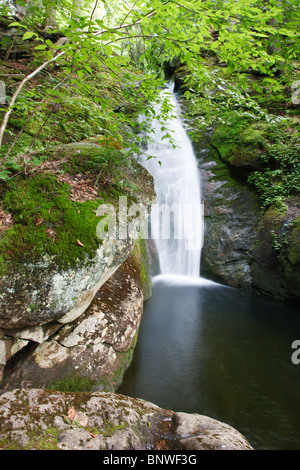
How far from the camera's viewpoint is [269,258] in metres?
7.13

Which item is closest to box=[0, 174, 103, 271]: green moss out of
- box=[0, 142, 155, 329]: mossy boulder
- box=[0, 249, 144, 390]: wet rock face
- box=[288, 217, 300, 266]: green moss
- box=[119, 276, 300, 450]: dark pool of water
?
box=[0, 142, 155, 329]: mossy boulder

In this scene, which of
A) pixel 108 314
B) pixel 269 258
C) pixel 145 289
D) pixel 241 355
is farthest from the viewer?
pixel 269 258

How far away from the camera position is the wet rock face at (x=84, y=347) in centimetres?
274

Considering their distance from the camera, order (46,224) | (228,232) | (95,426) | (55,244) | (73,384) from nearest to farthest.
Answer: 1. (95,426)
2. (55,244)
3. (46,224)
4. (73,384)
5. (228,232)

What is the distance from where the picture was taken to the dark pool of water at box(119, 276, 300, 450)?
3361 millimetres

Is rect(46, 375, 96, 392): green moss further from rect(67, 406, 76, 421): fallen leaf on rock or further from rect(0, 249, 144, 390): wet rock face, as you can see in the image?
rect(67, 406, 76, 421): fallen leaf on rock

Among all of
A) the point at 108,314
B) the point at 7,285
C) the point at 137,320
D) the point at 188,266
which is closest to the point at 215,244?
the point at 188,266

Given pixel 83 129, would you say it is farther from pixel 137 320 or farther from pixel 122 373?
pixel 122 373

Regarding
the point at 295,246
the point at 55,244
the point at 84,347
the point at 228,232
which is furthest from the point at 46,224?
the point at 228,232

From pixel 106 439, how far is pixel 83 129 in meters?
5.71

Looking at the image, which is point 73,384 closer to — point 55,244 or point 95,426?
point 95,426

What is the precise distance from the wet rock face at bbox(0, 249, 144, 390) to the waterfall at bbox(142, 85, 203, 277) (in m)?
4.71

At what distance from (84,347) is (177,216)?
6.62 metres

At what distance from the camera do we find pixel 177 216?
9.08 m
